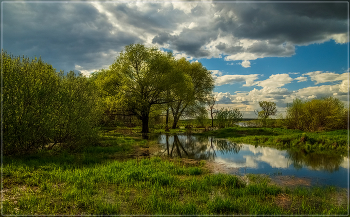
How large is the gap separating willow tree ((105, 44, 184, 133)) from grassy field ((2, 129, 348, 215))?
21.6 metres

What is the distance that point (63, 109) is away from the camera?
1326 centimetres

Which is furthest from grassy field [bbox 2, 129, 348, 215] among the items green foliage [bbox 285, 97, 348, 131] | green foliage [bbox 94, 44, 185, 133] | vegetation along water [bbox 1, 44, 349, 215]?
green foliage [bbox 285, 97, 348, 131]

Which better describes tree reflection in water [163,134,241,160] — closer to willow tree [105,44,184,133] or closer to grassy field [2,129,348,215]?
grassy field [2,129,348,215]

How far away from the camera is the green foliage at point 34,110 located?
35.2 ft

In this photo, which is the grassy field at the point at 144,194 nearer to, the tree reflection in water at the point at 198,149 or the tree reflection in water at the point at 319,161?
the tree reflection in water at the point at 319,161

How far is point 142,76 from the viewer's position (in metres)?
32.3

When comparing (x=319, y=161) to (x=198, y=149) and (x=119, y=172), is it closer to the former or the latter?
(x=198, y=149)

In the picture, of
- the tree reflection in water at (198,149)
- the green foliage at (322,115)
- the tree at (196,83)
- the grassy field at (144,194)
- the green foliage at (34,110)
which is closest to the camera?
the grassy field at (144,194)

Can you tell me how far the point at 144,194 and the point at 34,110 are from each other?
8.78m

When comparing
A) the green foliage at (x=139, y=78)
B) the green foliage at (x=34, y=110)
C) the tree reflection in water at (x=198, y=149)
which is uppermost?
the green foliage at (x=139, y=78)

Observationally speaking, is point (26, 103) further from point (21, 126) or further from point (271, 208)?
point (271, 208)

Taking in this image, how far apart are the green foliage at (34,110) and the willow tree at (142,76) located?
16.0m

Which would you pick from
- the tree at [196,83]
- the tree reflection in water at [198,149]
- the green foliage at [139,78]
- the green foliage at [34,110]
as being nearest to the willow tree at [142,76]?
the green foliage at [139,78]

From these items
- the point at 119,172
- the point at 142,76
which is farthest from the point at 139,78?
the point at 119,172
